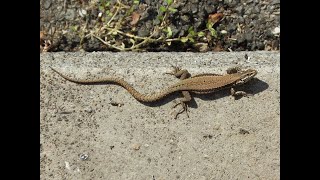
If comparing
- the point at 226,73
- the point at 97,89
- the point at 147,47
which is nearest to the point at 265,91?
the point at 226,73

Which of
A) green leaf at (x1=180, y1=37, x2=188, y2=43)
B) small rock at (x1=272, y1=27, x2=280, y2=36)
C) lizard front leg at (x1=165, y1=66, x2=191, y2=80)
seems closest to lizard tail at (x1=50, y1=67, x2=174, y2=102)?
lizard front leg at (x1=165, y1=66, x2=191, y2=80)

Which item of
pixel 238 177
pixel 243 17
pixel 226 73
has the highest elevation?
pixel 243 17

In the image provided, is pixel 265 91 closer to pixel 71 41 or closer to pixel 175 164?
pixel 175 164

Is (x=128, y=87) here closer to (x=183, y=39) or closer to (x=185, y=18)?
(x=183, y=39)

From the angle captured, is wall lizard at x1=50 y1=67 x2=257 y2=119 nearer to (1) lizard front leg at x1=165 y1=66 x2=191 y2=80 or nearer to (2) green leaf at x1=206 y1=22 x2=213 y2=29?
(1) lizard front leg at x1=165 y1=66 x2=191 y2=80

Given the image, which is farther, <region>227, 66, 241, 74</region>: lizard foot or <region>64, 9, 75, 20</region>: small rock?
<region>64, 9, 75, 20</region>: small rock

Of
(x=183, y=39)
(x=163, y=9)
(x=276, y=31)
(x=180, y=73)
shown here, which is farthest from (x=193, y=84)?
(x=276, y=31)
